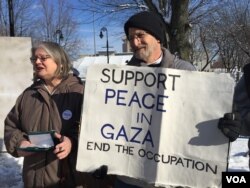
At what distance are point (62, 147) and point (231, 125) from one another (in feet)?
3.65

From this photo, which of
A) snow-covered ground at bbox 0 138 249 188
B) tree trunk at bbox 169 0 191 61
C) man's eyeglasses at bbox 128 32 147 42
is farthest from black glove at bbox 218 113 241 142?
tree trunk at bbox 169 0 191 61

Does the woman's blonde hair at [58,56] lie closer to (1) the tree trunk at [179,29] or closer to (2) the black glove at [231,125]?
(2) the black glove at [231,125]

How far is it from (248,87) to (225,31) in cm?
2737

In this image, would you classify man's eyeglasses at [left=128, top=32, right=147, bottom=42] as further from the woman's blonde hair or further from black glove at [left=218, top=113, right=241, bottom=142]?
black glove at [left=218, top=113, right=241, bottom=142]

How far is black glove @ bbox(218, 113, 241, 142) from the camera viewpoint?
101 inches

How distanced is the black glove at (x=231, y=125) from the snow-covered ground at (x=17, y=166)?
4.05m

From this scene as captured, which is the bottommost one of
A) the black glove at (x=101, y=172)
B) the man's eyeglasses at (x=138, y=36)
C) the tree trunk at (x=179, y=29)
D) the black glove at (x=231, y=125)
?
the black glove at (x=101, y=172)

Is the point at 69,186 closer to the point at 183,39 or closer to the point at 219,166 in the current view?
the point at 219,166

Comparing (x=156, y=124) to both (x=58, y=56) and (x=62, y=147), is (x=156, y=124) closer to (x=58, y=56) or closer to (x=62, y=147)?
(x=62, y=147)

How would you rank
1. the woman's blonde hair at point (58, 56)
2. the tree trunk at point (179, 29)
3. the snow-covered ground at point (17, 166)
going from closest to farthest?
the woman's blonde hair at point (58, 56)
the snow-covered ground at point (17, 166)
the tree trunk at point (179, 29)

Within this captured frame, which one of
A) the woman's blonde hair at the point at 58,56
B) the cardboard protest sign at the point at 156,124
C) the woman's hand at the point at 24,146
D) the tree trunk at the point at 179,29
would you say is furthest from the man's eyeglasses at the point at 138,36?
the tree trunk at the point at 179,29

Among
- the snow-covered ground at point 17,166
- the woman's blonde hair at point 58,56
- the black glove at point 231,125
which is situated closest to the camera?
the black glove at point 231,125

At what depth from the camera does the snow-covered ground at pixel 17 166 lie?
6.43m

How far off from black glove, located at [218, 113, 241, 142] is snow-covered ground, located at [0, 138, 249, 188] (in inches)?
160
